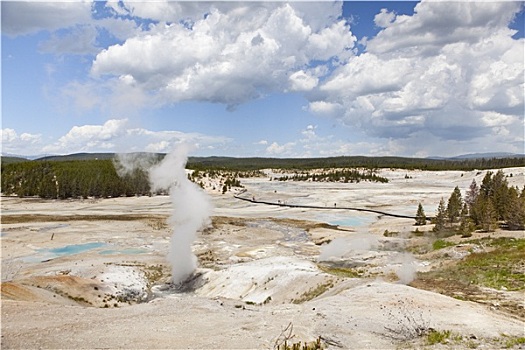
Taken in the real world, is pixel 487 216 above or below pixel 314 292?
above

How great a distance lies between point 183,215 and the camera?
109 ft

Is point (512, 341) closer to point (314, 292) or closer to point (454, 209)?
point (314, 292)

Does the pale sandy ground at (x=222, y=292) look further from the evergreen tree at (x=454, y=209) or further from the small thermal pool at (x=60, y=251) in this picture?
the evergreen tree at (x=454, y=209)

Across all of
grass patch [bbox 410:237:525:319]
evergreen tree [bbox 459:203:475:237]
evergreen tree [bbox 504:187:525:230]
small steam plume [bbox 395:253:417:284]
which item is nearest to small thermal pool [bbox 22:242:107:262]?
small steam plume [bbox 395:253:417:284]

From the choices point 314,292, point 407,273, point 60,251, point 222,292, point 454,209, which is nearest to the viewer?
point 314,292

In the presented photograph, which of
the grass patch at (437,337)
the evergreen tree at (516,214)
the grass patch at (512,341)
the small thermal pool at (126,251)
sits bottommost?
the small thermal pool at (126,251)

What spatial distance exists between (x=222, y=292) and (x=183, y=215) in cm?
815

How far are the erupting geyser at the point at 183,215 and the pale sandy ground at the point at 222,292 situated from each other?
179 centimetres

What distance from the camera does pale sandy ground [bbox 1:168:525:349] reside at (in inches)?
578

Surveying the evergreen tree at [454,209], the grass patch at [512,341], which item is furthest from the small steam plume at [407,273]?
the evergreen tree at [454,209]

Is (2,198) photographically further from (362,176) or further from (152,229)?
(362,176)

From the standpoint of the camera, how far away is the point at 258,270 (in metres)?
29.3

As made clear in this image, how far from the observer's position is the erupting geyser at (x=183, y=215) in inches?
1249

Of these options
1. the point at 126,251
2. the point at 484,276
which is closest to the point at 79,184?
the point at 126,251
